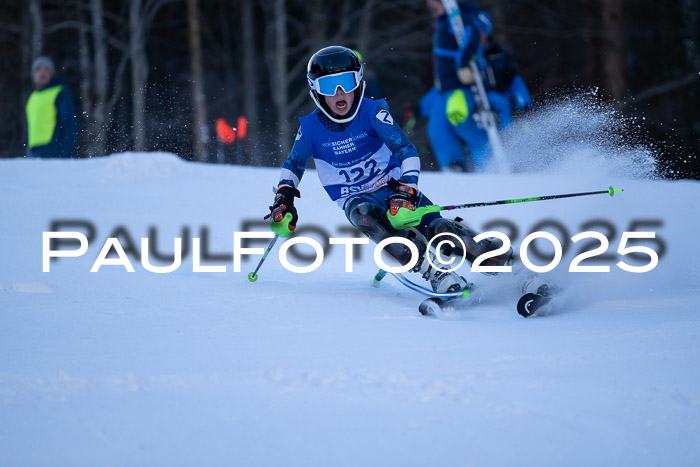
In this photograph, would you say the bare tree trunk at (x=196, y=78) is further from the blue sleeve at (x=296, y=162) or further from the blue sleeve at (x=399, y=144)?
the blue sleeve at (x=399, y=144)

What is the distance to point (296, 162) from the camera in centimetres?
476

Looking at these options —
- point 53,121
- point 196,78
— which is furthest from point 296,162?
point 196,78

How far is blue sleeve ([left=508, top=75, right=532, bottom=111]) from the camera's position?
9000 mm

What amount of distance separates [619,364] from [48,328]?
2544 mm

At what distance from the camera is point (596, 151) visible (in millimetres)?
6273

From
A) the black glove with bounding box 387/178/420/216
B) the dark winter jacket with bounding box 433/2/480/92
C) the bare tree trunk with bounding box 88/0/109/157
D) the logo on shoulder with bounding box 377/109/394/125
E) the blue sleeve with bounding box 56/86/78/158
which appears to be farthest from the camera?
the bare tree trunk with bounding box 88/0/109/157

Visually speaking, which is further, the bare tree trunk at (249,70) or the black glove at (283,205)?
the bare tree trunk at (249,70)

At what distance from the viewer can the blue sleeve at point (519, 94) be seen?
9000 mm

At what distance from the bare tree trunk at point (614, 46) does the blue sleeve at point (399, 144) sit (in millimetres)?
9606

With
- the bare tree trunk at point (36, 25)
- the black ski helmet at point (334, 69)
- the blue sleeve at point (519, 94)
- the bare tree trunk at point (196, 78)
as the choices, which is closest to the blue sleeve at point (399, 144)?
the black ski helmet at point (334, 69)

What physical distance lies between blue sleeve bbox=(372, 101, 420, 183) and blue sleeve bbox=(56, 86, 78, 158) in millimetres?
5820

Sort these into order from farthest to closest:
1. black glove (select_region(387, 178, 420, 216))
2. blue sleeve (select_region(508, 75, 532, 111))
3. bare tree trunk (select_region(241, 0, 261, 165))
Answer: bare tree trunk (select_region(241, 0, 261, 165)) < blue sleeve (select_region(508, 75, 532, 111)) < black glove (select_region(387, 178, 420, 216))

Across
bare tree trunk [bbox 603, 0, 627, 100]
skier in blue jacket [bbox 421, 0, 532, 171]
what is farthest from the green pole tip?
bare tree trunk [bbox 603, 0, 627, 100]

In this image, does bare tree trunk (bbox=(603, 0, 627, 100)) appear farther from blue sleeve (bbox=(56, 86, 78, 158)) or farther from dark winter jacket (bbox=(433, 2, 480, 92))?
blue sleeve (bbox=(56, 86, 78, 158))
